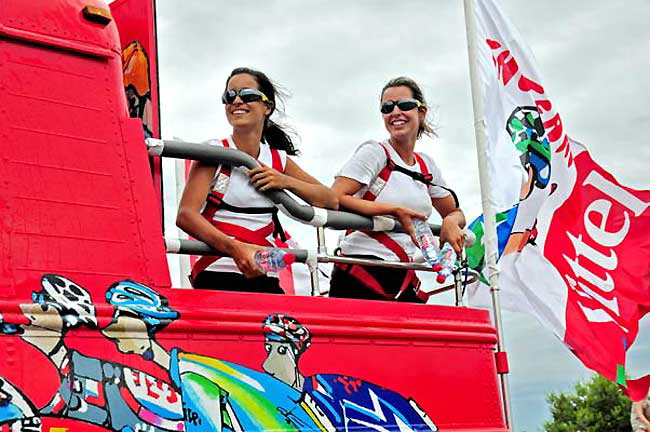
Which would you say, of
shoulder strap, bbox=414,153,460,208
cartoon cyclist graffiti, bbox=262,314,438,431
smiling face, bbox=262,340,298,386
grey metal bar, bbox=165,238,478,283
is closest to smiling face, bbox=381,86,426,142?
shoulder strap, bbox=414,153,460,208

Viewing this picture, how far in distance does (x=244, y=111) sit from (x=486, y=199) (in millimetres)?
2008

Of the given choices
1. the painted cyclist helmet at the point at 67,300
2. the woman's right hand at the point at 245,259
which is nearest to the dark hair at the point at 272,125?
the woman's right hand at the point at 245,259

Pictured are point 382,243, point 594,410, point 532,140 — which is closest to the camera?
point 382,243

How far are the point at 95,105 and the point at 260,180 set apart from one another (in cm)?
89

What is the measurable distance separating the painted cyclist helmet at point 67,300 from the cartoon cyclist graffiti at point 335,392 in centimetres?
78

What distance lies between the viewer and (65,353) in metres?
3.42

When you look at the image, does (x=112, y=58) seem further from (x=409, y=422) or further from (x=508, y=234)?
(x=508, y=234)

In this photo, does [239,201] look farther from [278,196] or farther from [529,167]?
[529,167]

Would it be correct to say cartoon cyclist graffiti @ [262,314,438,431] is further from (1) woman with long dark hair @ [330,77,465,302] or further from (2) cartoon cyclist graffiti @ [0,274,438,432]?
(1) woman with long dark hair @ [330,77,465,302]

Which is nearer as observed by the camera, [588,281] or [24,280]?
[24,280]

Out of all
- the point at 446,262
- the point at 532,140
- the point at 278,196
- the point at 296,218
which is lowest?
the point at 446,262

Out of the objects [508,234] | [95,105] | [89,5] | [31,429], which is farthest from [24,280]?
[508,234]

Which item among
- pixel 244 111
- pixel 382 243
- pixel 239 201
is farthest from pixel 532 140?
pixel 239 201

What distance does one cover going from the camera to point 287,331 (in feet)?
13.3
